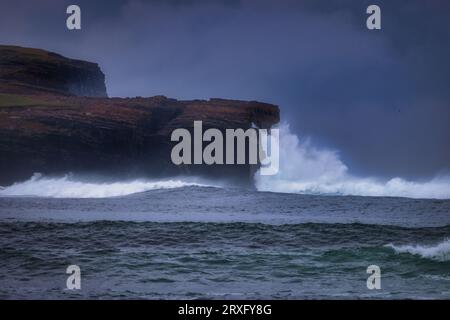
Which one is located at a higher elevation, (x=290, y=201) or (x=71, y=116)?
(x=71, y=116)

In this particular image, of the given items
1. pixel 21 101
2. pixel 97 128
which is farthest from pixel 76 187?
pixel 21 101

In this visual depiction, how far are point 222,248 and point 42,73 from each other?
7.31 meters

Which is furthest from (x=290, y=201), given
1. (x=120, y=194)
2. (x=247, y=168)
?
(x=120, y=194)

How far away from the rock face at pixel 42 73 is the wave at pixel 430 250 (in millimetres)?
6766

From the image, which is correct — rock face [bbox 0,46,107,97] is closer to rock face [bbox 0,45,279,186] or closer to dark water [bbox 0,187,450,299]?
rock face [bbox 0,45,279,186]

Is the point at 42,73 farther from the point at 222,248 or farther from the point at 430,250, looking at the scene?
the point at 430,250

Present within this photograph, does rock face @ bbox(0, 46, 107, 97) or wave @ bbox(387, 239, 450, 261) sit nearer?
wave @ bbox(387, 239, 450, 261)

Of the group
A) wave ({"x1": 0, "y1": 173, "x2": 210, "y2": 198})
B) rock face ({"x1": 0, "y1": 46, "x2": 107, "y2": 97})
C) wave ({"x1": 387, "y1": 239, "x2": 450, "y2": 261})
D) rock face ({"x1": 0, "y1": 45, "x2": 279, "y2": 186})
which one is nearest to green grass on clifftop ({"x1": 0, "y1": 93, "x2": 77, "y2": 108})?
rock face ({"x1": 0, "y1": 45, "x2": 279, "y2": 186})

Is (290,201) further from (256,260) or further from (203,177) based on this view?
(256,260)

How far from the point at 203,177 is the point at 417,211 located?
6.63 m

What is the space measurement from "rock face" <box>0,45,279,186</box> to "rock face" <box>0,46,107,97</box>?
59mm

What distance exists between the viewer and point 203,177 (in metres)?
18.6

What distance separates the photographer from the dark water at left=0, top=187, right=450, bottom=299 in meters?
6.91

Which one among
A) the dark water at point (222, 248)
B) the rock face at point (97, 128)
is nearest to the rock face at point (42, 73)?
the rock face at point (97, 128)
